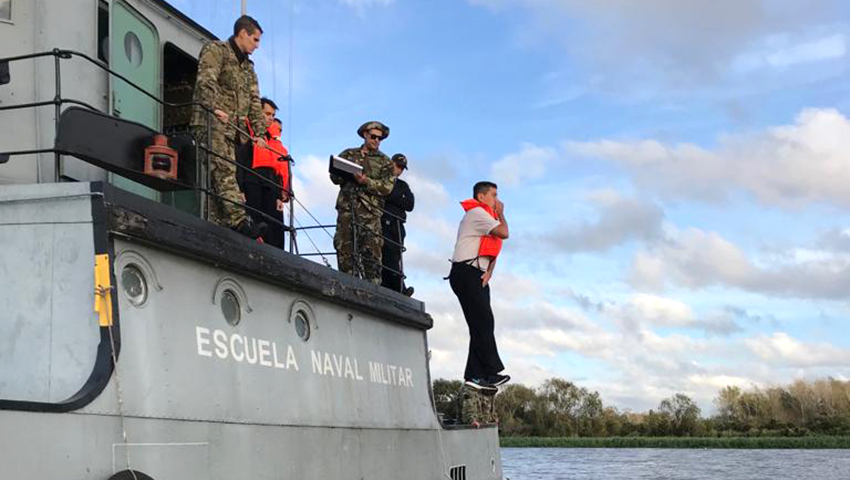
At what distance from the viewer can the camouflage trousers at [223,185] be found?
561 cm

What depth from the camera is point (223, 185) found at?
5.63 meters

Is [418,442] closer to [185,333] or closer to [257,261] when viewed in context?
[257,261]

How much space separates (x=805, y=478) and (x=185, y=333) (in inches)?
911

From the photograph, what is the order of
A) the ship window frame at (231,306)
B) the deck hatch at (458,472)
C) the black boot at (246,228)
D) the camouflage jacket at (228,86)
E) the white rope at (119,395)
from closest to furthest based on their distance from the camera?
1. the white rope at (119,395)
2. the ship window frame at (231,306)
3. the black boot at (246,228)
4. the camouflage jacket at (228,86)
5. the deck hatch at (458,472)

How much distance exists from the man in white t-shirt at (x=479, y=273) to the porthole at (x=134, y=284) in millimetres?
4215

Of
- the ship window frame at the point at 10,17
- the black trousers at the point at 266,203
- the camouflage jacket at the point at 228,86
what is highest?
the ship window frame at the point at 10,17

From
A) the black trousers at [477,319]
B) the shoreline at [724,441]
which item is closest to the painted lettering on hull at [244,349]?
the black trousers at [477,319]

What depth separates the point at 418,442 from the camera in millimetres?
7027

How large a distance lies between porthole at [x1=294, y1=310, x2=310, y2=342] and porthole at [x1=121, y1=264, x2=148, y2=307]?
1.44 metres

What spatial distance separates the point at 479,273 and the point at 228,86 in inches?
123

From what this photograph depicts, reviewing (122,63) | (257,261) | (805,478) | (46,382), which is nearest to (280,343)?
(257,261)

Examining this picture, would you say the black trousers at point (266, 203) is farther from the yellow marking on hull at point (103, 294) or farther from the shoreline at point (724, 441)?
the shoreline at point (724, 441)

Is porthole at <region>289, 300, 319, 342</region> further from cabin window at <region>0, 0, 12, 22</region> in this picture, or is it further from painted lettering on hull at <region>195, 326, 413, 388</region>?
cabin window at <region>0, 0, 12, 22</region>

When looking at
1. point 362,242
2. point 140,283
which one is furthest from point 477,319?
point 140,283
